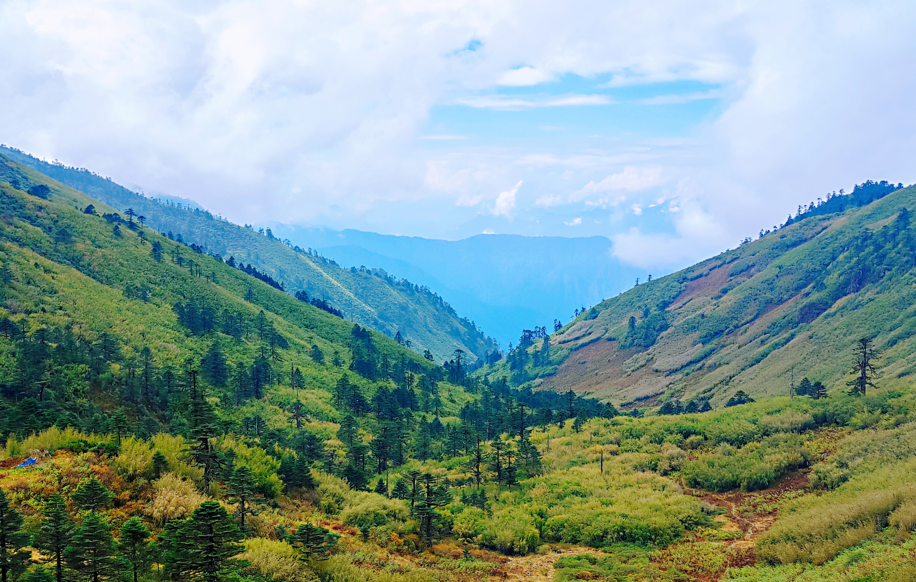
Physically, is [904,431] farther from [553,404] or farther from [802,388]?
[553,404]

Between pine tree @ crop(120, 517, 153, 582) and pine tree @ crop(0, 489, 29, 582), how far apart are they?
2305 mm

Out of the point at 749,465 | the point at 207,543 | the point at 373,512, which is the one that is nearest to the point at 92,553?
the point at 207,543

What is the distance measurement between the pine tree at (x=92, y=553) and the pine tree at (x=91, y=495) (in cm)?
468

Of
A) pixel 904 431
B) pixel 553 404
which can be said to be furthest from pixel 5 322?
pixel 553 404

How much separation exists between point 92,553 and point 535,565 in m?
21.0

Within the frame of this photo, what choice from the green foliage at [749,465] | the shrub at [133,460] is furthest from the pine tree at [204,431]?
the green foliage at [749,465]

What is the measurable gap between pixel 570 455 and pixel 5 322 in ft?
221

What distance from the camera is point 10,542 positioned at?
13.8 metres

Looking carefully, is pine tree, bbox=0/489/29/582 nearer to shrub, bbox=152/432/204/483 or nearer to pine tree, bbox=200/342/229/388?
shrub, bbox=152/432/204/483

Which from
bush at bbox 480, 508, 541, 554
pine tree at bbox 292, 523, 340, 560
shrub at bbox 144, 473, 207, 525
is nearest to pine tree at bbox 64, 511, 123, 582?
shrub at bbox 144, 473, 207, 525

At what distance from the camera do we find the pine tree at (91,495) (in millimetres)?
18625

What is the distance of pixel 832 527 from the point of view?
24453mm

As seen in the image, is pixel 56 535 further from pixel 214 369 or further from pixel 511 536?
pixel 214 369

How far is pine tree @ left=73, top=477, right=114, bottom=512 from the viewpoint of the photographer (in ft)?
61.1
